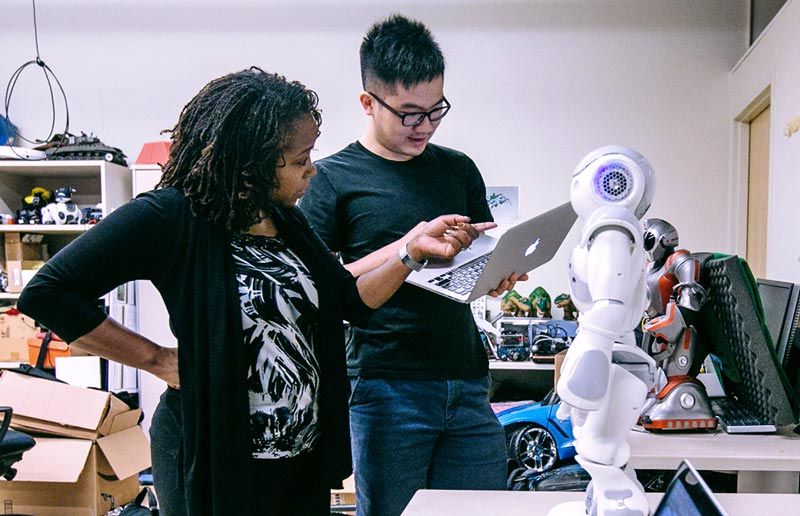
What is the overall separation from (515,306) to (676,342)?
1539mm

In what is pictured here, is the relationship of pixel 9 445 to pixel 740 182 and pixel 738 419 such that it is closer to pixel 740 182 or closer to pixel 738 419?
pixel 738 419

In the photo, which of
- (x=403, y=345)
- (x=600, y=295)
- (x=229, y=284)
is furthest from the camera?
(x=403, y=345)

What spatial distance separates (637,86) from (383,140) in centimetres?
229

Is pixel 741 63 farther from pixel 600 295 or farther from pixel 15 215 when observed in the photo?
pixel 15 215

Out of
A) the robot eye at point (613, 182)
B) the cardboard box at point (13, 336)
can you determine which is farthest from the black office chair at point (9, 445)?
the robot eye at point (613, 182)

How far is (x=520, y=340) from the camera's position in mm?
2705

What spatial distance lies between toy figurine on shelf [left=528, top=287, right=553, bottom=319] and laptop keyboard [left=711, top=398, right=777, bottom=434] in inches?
59.3

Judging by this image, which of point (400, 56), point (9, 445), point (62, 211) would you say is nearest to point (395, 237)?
point (400, 56)

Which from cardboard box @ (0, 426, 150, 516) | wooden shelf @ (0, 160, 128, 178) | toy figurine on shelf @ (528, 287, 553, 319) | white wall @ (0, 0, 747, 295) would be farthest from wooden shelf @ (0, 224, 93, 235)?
toy figurine on shelf @ (528, 287, 553, 319)

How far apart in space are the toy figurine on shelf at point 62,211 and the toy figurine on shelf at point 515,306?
7.29 ft

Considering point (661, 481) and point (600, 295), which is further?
point (661, 481)

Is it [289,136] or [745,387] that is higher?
[289,136]

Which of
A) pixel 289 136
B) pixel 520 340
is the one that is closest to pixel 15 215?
pixel 520 340

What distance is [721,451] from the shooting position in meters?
1.11
